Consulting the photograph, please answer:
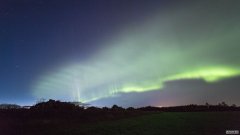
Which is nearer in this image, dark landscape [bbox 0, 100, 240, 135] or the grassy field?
the grassy field

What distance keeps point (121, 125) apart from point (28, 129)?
10960 millimetres

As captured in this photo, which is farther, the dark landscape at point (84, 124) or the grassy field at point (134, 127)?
the dark landscape at point (84, 124)

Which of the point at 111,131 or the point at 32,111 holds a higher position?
the point at 32,111

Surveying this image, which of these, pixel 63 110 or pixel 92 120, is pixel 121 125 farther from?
pixel 63 110

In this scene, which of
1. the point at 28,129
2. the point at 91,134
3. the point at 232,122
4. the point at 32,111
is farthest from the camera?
the point at 32,111

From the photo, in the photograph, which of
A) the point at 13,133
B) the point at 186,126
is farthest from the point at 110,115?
the point at 13,133

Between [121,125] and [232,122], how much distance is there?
1496 centimetres

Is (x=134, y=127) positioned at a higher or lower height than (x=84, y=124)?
lower

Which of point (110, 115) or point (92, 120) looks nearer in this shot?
point (92, 120)

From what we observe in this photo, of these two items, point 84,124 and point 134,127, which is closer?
point 134,127

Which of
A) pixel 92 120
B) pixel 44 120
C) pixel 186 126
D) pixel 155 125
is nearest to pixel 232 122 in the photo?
pixel 186 126

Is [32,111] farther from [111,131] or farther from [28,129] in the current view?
[111,131]

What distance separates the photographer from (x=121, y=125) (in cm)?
3922

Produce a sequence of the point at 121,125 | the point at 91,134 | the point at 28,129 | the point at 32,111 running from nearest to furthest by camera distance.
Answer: the point at 91,134
the point at 28,129
the point at 121,125
the point at 32,111
